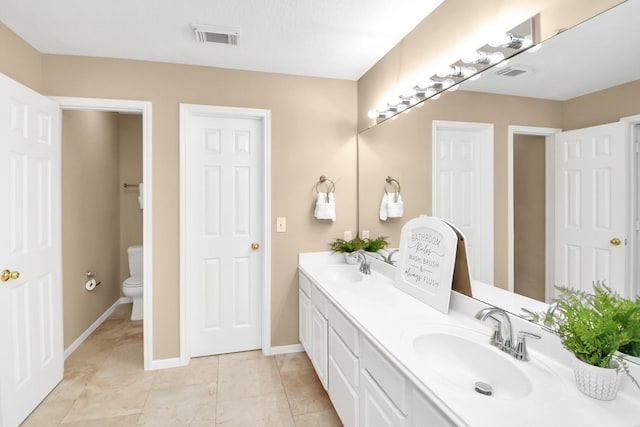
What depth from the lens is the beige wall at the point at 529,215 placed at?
136 centimetres

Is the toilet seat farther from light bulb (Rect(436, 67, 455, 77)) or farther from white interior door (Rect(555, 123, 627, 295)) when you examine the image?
white interior door (Rect(555, 123, 627, 295))

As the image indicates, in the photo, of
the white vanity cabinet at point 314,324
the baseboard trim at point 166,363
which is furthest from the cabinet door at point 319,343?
the baseboard trim at point 166,363

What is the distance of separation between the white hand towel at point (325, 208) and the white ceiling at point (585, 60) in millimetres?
1596

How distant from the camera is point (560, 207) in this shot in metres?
1.26

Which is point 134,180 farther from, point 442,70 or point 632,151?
point 632,151

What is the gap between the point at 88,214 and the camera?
3.23 meters

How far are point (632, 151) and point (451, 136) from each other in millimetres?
819

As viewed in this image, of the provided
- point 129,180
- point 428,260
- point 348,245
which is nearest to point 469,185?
point 428,260

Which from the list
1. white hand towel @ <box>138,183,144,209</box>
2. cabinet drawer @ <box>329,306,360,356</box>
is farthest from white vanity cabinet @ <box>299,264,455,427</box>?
white hand towel @ <box>138,183,144,209</box>

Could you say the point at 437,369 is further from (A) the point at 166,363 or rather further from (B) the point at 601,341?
(A) the point at 166,363

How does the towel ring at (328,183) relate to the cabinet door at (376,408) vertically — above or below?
above

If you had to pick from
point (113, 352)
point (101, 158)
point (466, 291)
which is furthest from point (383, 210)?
point (101, 158)

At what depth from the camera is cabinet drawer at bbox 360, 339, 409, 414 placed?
1.20 meters

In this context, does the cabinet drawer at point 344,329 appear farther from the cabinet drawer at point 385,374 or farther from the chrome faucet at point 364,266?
the chrome faucet at point 364,266
